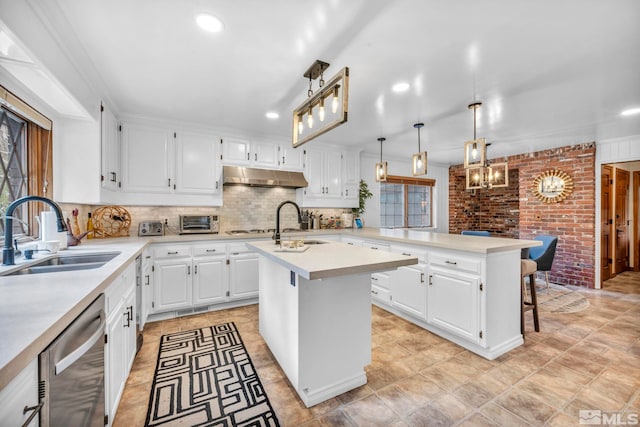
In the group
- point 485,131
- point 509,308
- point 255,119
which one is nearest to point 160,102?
point 255,119

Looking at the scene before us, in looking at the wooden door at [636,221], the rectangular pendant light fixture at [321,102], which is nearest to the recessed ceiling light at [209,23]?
the rectangular pendant light fixture at [321,102]

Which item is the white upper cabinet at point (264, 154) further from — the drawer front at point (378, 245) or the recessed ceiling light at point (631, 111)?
the recessed ceiling light at point (631, 111)

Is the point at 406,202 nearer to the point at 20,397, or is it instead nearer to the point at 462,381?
the point at 462,381

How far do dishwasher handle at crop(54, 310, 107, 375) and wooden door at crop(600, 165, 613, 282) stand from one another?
253 inches

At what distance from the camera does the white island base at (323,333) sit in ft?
5.93

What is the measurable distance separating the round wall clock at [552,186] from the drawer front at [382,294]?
383cm

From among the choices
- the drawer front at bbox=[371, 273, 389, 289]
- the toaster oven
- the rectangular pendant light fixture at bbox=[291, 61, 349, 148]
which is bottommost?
the drawer front at bbox=[371, 273, 389, 289]

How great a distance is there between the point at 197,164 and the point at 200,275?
1.46 metres

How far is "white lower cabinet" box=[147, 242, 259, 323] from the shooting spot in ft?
10.4

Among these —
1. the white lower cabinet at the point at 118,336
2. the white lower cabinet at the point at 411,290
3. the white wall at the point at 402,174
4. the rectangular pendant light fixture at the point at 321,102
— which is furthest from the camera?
the white wall at the point at 402,174

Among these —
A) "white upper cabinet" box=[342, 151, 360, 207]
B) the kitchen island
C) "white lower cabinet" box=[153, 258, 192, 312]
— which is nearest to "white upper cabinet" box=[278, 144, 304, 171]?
"white upper cabinet" box=[342, 151, 360, 207]

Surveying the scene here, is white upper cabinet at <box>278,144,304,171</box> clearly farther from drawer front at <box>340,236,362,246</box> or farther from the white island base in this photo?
the white island base

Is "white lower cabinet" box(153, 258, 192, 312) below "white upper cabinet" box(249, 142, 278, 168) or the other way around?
below

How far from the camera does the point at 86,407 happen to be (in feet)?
3.69
